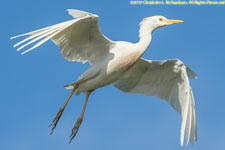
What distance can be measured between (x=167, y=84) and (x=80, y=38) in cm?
271

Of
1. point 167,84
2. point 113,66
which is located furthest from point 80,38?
point 167,84

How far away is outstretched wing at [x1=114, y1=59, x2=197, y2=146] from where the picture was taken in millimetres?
12891

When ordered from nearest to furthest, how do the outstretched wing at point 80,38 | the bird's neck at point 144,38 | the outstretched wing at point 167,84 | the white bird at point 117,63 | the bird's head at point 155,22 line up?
the outstretched wing at point 80,38 < the white bird at point 117,63 < the bird's neck at point 144,38 < the bird's head at point 155,22 < the outstretched wing at point 167,84

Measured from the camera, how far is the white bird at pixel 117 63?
1183cm

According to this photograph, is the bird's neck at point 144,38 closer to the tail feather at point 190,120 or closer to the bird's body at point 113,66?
the bird's body at point 113,66

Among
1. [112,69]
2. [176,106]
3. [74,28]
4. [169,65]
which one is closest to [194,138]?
[176,106]

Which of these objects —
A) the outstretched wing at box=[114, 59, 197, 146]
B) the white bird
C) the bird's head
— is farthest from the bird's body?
the outstretched wing at box=[114, 59, 197, 146]

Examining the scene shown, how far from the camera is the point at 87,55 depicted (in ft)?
40.9

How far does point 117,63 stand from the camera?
12.0 m

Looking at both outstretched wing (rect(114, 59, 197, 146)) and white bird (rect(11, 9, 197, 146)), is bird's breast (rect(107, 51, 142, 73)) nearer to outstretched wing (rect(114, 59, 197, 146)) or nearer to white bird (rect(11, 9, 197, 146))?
white bird (rect(11, 9, 197, 146))

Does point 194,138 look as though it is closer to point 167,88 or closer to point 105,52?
point 167,88

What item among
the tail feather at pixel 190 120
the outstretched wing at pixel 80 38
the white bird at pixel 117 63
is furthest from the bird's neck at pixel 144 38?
the tail feather at pixel 190 120

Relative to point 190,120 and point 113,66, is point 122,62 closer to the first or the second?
point 113,66

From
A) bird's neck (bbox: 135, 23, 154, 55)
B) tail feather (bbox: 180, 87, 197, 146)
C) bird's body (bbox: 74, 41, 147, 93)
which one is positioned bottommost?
tail feather (bbox: 180, 87, 197, 146)
